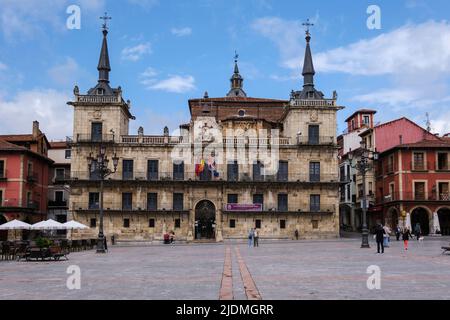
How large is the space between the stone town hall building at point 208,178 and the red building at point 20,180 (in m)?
5.03

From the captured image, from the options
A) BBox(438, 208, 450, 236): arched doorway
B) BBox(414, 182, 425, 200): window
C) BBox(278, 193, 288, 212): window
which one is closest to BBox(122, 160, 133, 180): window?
BBox(278, 193, 288, 212): window

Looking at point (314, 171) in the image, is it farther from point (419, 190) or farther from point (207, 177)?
point (207, 177)

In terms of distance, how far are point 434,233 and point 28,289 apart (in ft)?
145

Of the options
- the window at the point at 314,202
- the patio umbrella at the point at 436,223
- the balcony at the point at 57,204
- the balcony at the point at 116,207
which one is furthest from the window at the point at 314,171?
the balcony at the point at 57,204

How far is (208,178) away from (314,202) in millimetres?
10121

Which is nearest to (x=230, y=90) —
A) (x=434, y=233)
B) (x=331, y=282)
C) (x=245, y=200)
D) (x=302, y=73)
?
(x=302, y=73)

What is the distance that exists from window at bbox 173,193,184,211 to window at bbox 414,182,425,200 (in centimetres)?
2147

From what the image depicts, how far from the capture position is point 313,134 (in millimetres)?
53094

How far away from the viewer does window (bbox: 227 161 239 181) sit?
5172 centimetres

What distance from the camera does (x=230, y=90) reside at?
77.6 m

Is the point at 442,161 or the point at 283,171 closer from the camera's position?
the point at 442,161

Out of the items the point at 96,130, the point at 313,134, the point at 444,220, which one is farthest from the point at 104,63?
the point at 444,220

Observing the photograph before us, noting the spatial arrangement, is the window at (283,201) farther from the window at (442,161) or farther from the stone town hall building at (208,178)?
the window at (442,161)
